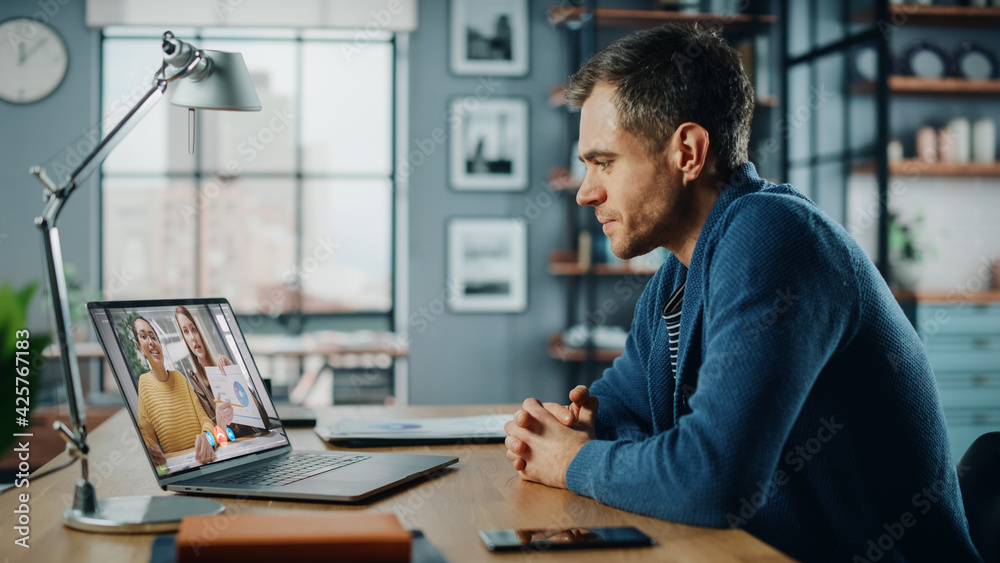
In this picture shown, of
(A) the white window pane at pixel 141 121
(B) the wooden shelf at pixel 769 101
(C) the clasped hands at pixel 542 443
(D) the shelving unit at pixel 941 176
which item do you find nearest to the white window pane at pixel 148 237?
(A) the white window pane at pixel 141 121

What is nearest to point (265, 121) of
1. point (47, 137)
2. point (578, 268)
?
point (47, 137)

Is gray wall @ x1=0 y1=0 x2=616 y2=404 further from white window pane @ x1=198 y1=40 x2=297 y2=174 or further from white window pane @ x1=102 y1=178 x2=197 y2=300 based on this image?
white window pane @ x1=198 y1=40 x2=297 y2=174

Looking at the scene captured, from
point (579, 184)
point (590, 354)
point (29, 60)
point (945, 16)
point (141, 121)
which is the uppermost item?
point (945, 16)

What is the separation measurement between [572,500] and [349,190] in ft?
14.0

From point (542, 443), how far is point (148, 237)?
4532 mm

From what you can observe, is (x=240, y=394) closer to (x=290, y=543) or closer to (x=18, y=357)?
(x=290, y=543)

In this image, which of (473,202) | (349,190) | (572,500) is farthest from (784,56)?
(572,500)

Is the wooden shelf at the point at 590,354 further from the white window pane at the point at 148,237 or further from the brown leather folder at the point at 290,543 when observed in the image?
the brown leather folder at the point at 290,543

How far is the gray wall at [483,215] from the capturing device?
4.76 meters

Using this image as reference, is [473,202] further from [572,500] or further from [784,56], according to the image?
[572,500]

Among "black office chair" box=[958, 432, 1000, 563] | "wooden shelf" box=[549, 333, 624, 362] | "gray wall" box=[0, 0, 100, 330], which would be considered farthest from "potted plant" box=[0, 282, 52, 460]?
"gray wall" box=[0, 0, 100, 330]

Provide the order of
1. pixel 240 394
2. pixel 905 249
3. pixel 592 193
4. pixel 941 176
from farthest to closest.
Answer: pixel 941 176 → pixel 905 249 → pixel 592 193 → pixel 240 394

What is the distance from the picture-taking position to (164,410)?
1.01 meters

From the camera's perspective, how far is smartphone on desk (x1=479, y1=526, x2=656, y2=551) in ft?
2.63
